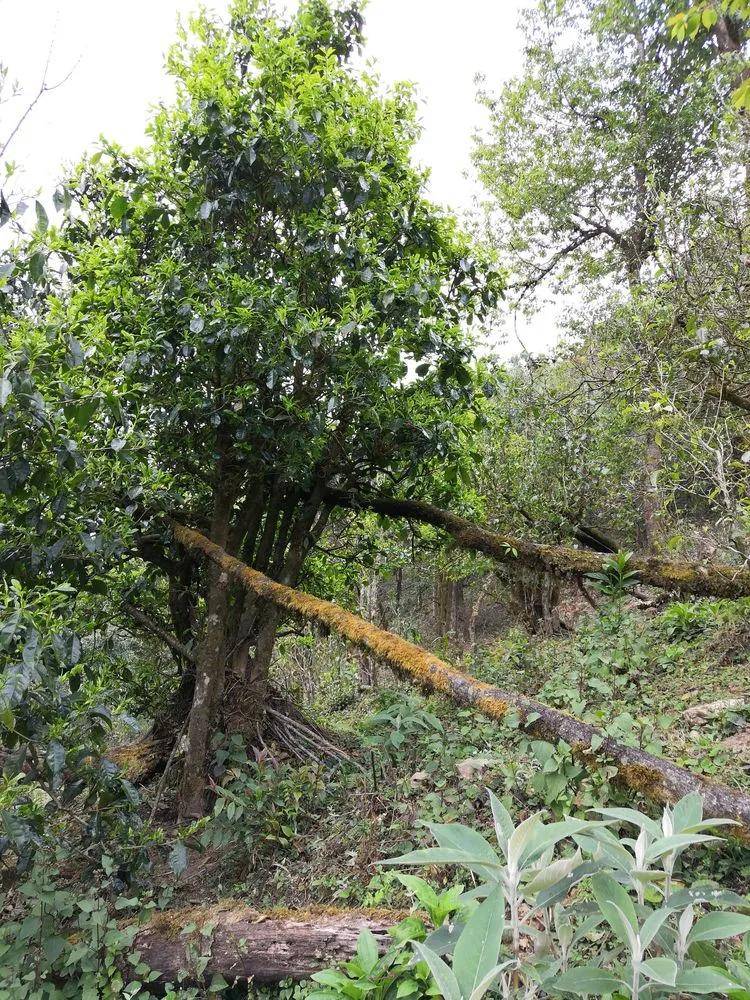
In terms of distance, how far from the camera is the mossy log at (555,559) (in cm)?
294

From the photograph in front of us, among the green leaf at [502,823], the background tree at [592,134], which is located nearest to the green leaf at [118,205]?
the green leaf at [502,823]

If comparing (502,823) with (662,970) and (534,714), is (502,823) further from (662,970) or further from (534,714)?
(534,714)

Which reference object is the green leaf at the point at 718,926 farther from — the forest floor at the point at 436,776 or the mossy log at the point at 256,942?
the mossy log at the point at 256,942

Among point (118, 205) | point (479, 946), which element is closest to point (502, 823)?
point (479, 946)

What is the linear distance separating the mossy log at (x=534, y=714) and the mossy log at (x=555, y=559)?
3.75ft

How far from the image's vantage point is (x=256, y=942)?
2.74m

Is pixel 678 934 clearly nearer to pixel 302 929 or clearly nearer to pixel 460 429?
pixel 302 929

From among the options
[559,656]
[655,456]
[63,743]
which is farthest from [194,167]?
[655,456]

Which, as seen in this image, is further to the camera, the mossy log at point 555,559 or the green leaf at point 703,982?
the mossy log at point 555,559

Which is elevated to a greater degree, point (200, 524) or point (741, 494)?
point (741, 494)

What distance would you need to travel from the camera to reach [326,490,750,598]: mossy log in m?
2.94

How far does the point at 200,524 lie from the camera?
493 cm

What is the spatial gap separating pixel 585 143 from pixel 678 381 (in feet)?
26.6

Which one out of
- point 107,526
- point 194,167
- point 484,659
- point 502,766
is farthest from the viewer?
point 484,659
